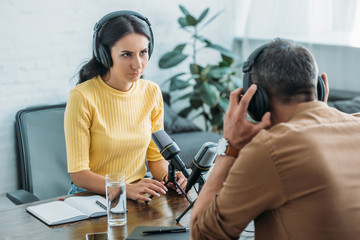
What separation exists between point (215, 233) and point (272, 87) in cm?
39

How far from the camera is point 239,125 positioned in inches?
54.0

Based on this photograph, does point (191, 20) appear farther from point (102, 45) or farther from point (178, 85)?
point (102, 45)

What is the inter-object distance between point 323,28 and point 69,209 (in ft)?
9.75

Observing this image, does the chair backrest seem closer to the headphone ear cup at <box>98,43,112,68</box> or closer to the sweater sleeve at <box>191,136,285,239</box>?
the headphone ear cup at <box>98,43,112,68</box>

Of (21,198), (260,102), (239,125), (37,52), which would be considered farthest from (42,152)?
(260,102)

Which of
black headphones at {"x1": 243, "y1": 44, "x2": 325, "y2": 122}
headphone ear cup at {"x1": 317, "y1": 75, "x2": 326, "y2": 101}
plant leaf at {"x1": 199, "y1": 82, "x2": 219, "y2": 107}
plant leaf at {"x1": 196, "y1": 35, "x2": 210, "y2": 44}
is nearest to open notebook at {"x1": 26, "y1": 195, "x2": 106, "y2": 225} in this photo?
black headphones at {"x1": 243, "y1": 44, "x2": 325, "y2": 122}

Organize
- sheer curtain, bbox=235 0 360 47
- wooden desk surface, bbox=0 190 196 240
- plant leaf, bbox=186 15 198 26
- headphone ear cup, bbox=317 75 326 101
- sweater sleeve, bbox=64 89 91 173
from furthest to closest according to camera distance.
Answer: plant leaf, bbox=186 15 198 26, sheer curtain, bbox=235 0 360 47, sweater sleeve, bbox=64 89 91 173, wooden desk surface, bbox=0 190 196 240, headphone ear cup, bbox=317 75 326 101

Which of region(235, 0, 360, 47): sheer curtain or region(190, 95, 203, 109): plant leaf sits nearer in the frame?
region(235, 0, 360, 47): sheer curtain

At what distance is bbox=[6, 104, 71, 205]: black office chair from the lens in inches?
121

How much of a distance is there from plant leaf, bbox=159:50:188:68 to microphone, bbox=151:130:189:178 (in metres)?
2.26

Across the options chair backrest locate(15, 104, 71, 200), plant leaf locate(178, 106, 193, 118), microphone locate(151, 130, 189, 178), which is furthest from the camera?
plant leaf locate(178, 106, 193, 118)

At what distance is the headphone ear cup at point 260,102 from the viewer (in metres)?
1.28

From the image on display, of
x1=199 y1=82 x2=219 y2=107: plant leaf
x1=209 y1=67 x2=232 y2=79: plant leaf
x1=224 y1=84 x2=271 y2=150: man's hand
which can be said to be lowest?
x1=199 y1=82 x2=219 y2=107: plant leaf

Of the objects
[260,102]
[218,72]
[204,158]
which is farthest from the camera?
[218,72]
